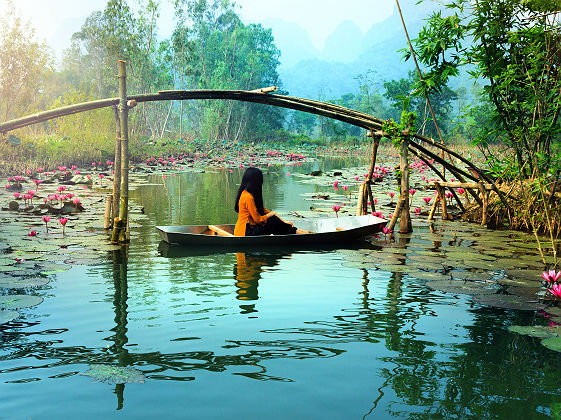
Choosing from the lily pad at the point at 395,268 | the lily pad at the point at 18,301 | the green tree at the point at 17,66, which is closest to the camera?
the lily pad at the point at 18,301

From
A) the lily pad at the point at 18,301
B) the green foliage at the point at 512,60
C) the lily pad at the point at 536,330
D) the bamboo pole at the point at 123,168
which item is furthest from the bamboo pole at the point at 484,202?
the lily pad at the point at 18,301

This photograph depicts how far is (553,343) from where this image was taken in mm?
3680

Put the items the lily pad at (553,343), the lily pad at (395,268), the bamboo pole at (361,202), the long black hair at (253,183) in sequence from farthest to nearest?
the bamboo pole at (361,202)
the long black hair at (253,183)
the lily pad at (395,268)
the lily pad at (553,343)

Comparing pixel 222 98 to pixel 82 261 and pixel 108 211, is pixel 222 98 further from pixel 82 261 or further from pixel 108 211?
pixel 82 261

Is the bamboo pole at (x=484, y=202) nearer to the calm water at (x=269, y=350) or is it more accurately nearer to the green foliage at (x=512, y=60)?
the green foliage at (x=512, y=60)

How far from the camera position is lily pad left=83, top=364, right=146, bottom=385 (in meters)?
3.12

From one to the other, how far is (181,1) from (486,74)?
3346cm

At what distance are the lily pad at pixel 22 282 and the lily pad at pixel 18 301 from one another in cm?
40

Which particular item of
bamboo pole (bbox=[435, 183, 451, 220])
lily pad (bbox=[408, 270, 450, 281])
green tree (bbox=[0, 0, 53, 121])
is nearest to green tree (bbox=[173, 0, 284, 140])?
green tree (bbox=[0, 0, 53, 121])

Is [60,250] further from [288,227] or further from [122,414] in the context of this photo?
[122,414]

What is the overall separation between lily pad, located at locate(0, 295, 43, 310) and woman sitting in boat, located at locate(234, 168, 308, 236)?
10.8 ft

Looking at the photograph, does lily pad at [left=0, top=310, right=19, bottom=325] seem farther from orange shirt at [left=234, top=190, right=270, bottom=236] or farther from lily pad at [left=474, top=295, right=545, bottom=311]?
lily pad at [left=474, top=295, right=545, bottom=311]

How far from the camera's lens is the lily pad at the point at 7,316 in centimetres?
390

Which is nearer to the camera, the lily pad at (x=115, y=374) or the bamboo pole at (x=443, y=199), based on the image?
the lily pad at (x=115, y=374)
